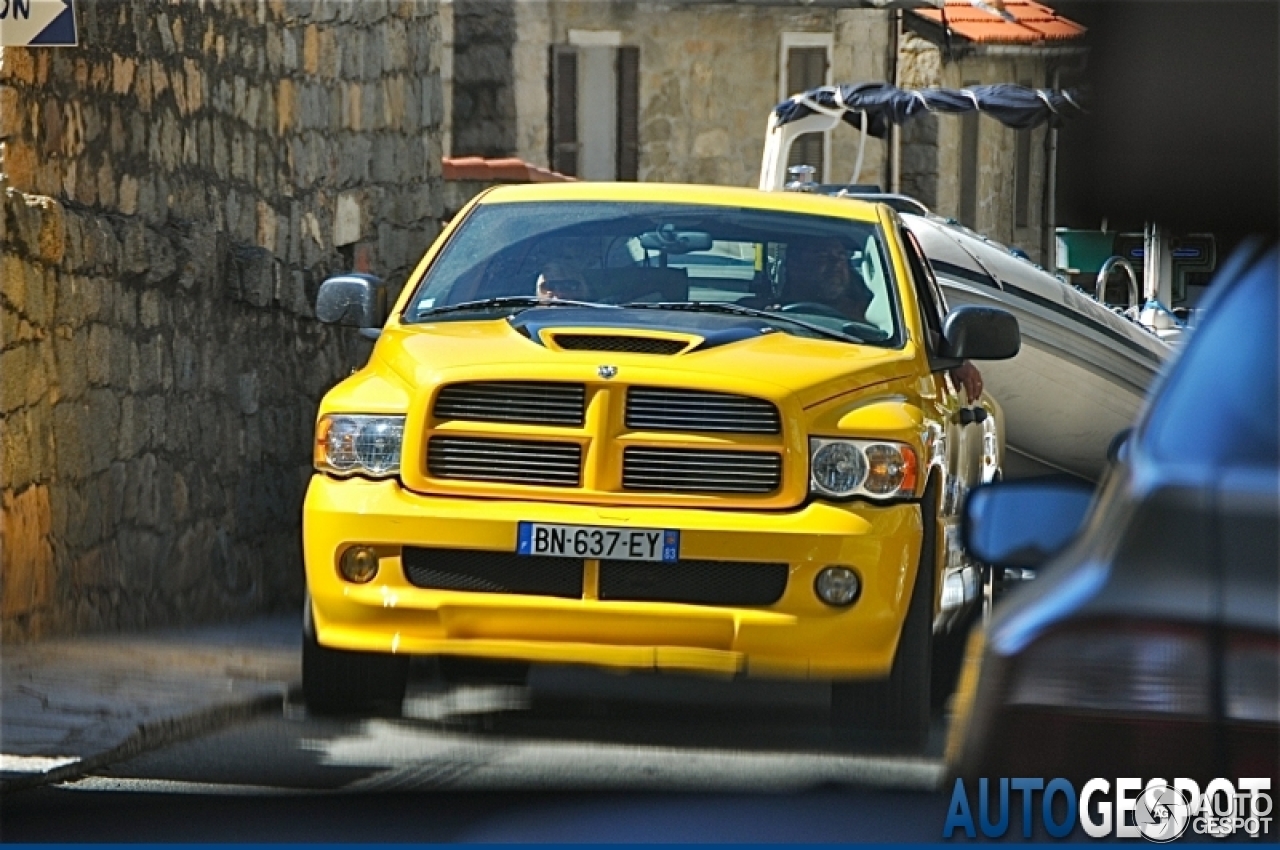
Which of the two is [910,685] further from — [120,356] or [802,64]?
[802,64]

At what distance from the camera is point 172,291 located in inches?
415

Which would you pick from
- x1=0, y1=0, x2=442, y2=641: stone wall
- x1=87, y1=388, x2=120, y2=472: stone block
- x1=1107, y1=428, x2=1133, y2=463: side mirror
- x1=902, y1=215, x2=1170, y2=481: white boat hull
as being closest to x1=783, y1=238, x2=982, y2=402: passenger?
x1=0, y1=0, x2=442, y2=641: stone wall

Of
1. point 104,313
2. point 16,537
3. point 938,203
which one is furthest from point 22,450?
point 938,203

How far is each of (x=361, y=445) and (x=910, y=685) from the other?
174cm

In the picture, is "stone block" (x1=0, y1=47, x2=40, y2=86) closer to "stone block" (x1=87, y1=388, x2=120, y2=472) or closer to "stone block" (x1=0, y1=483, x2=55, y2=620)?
"stone block" (x1=0, y1=483, x2=55, y2=620)

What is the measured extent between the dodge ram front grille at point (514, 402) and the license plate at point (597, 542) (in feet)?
1.10

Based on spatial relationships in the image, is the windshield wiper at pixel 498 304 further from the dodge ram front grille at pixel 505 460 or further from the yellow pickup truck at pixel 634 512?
the dodge ram front grille at pixel 505 460

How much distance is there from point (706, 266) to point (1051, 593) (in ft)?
19.3

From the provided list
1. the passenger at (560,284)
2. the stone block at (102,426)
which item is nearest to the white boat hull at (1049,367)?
the stone block at (102,426)

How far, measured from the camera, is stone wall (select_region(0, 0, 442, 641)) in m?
8.82

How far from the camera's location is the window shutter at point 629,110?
1217 inches

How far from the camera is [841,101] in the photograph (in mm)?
24141

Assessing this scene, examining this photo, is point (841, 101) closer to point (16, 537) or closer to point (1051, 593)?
point (16, 537)

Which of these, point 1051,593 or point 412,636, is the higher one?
point 1051,593
